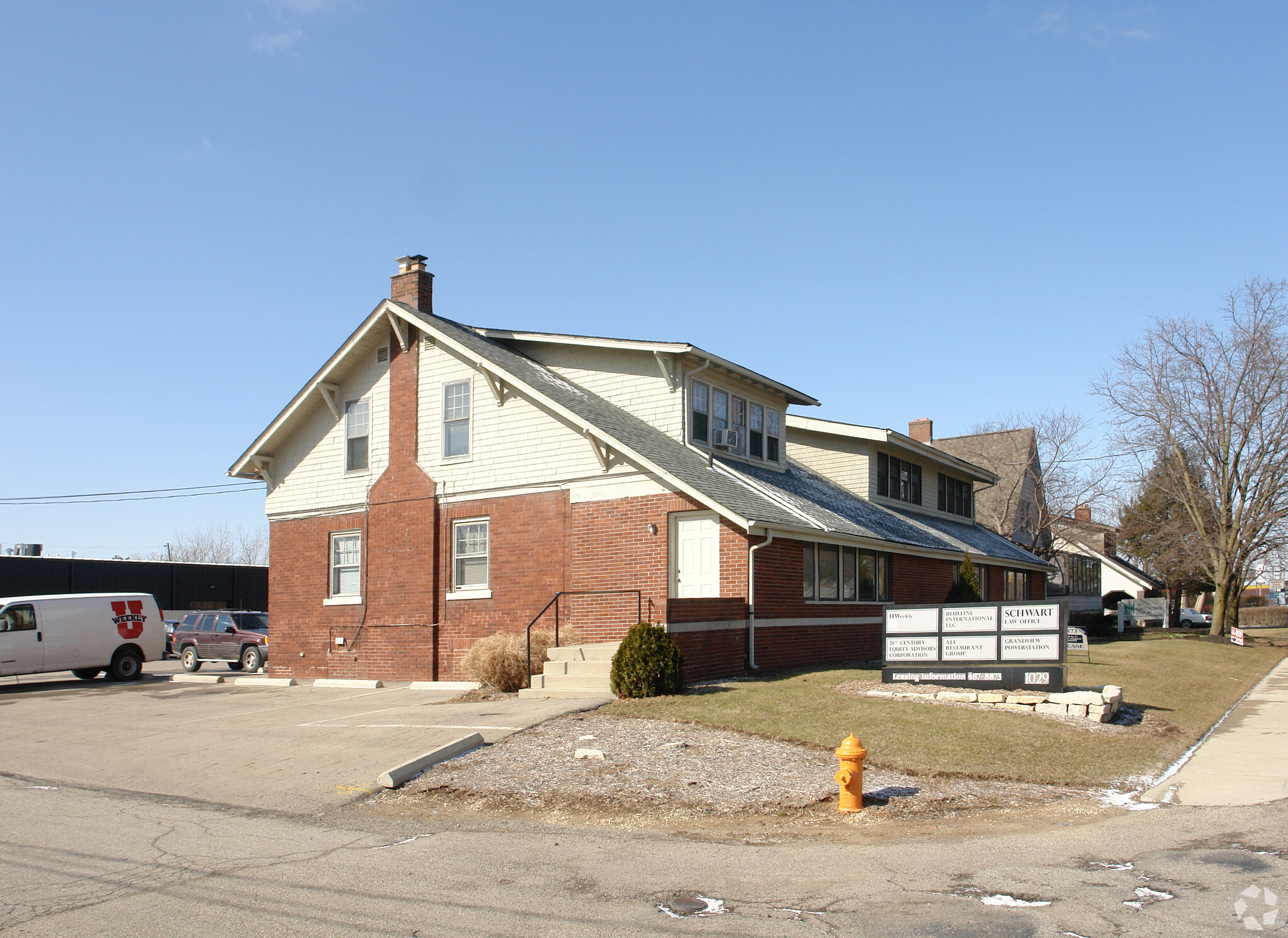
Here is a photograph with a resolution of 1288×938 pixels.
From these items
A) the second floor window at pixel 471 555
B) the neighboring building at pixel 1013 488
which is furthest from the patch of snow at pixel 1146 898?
the neighboring building at pixel 1013 488

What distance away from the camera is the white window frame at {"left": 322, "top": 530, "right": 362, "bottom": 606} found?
23.6 meters

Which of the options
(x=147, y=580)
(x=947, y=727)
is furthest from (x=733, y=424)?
(x=147, y=580)

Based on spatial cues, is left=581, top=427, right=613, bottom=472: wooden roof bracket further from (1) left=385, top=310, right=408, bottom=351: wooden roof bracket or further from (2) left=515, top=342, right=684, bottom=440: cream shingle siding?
Answer: (1) left=385, top=310, right=408, bottom=351: wooden roof bracket

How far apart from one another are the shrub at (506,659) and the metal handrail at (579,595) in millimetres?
Result: 125

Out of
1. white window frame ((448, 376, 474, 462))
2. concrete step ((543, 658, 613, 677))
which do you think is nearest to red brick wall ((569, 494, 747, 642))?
concrete step ((543, 658, 613, 677))

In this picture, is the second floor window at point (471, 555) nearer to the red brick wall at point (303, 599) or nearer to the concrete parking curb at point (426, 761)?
the red brick wall at point (303, 599)

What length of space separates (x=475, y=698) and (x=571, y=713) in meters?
3.91

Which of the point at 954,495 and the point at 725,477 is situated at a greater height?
the point at 954,495

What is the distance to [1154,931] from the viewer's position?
590cm

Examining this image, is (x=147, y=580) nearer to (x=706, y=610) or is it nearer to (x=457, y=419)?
(x=457, y=419)

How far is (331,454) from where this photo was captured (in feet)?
80.3

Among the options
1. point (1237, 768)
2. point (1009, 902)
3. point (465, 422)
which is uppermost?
point (465, 422)

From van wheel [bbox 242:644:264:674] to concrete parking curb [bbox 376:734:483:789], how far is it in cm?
1897

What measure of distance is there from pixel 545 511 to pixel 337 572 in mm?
6554
